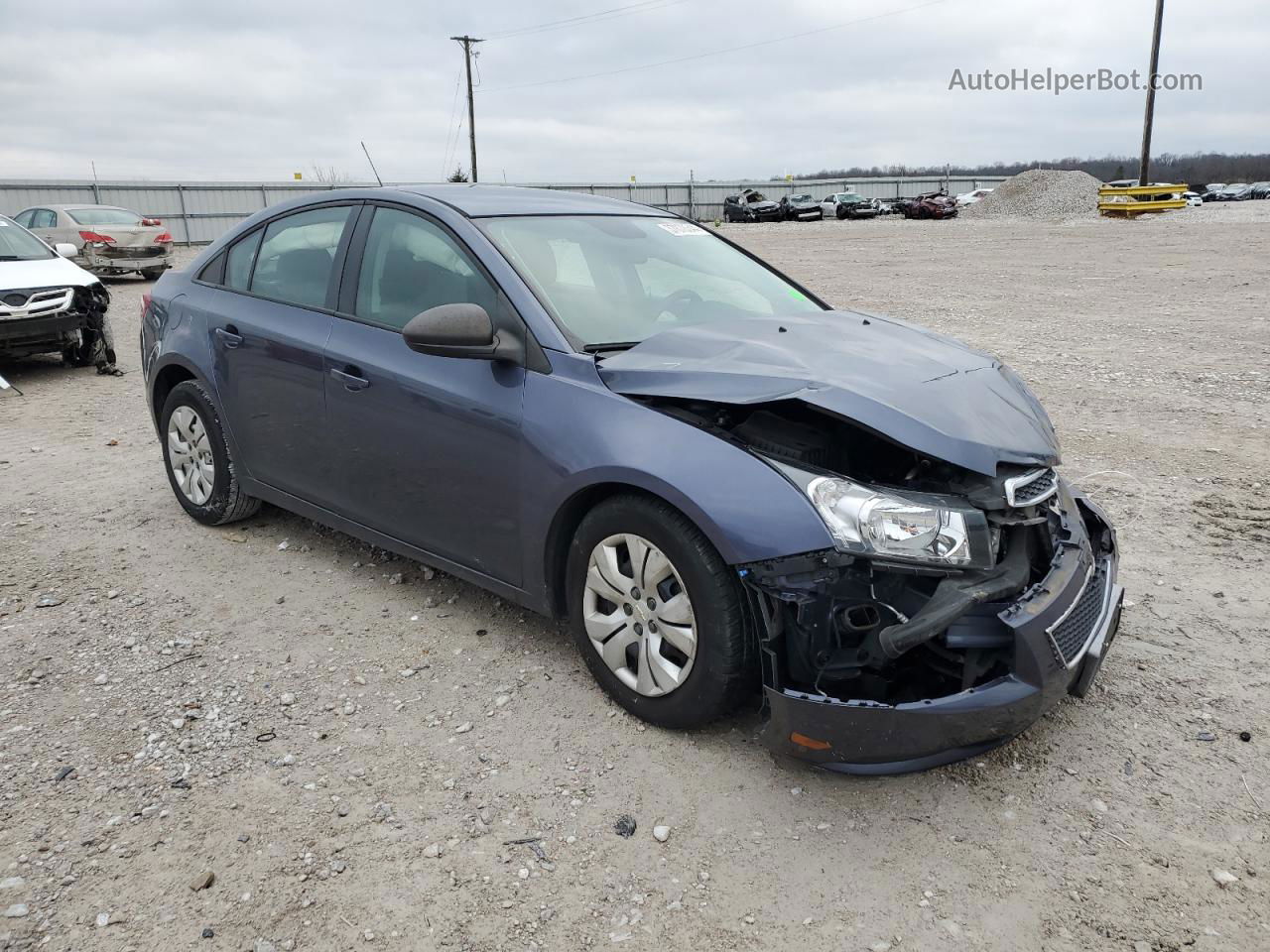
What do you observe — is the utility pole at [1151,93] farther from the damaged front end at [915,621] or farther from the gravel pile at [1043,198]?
the damaged front end at [915,621]

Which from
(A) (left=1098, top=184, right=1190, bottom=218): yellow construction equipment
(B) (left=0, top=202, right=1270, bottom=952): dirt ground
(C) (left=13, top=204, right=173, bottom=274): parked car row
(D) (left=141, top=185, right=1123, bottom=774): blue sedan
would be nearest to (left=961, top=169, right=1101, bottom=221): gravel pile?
(A) (left=1098, top=184, right=1190, bottom=218): yellow construction equipment

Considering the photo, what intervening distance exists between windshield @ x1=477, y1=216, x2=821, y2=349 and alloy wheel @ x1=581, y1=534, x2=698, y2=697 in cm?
77

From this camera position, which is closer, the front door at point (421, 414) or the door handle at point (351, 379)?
the front door at point (421, 414)

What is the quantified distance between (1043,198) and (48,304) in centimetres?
3744

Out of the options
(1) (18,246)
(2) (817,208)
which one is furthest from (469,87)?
(1) (18,246)

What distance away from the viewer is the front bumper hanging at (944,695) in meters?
2.49

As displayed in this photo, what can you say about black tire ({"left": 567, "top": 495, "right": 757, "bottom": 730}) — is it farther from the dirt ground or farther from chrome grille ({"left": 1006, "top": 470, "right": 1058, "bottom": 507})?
chrome grille ({"left": 1006, "top": 470, "right": 1058, "bottom": 507})

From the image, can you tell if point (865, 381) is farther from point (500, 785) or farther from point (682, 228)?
point (682, 228)

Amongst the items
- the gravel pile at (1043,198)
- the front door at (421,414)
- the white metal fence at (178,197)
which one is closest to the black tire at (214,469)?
the front door at (421,414)

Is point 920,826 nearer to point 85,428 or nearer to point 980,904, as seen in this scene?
point 980,904

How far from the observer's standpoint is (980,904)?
2.38 m

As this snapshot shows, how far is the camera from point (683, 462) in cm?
281

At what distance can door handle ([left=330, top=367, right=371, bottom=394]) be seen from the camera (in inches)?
149


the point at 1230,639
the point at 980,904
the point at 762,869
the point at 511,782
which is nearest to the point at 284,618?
the point at 511,782
